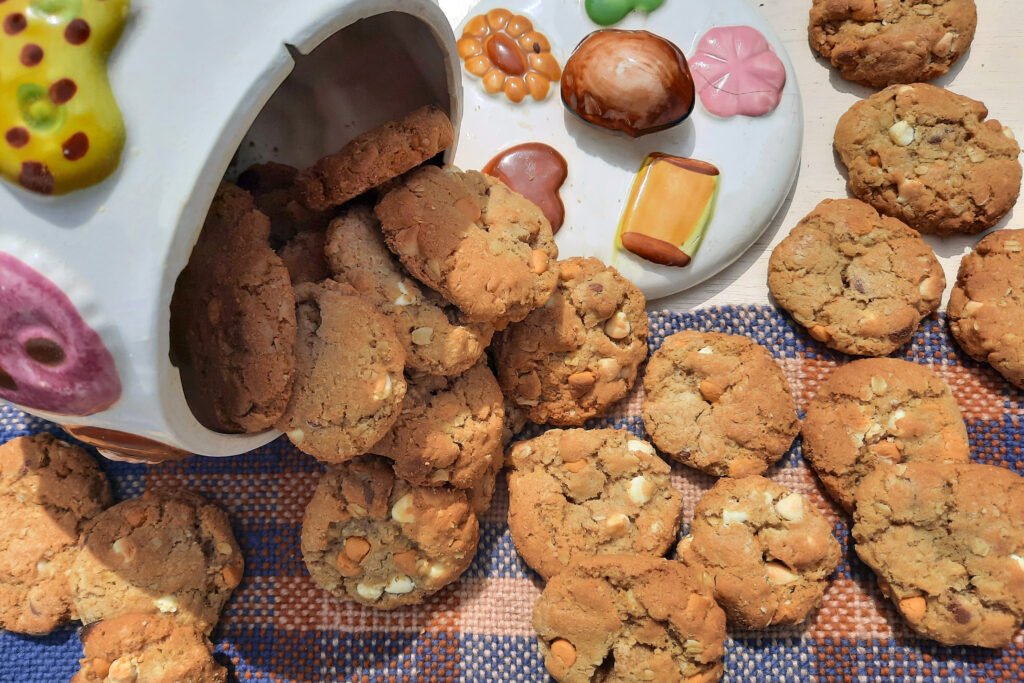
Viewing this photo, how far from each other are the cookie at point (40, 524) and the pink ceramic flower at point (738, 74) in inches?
42.2

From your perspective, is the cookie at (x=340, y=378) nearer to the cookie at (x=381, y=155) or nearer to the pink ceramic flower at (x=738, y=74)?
the cookie at (x=381, y=155)

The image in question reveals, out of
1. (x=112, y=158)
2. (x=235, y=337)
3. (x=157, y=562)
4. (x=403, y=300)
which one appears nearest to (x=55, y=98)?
(x=112, y=158)

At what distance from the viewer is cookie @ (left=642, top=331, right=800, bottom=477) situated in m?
1.00

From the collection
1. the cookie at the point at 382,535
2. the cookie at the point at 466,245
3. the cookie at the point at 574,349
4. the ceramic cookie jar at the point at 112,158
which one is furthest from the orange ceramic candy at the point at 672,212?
the ceramic cookie jar at the point at 112,158

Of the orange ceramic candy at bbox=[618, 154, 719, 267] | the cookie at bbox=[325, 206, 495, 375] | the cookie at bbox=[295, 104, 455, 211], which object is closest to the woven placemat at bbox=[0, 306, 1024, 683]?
the orange ceramic candy at bbox=[618, 154, 719, 267]

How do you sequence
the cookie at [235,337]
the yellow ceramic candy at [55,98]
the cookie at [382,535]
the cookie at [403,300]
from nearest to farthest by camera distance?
the yellow ceramic candy at [55,98] → the cookie at [235,337] → the cookie at [403,300] → the cookie at [382,535]

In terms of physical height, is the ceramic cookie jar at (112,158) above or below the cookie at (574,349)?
above

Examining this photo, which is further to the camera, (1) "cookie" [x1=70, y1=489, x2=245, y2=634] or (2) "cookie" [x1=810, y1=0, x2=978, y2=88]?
(2) "cookie" [x1=810, y1=0, x2=978, y2=88]

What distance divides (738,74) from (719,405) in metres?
0.51

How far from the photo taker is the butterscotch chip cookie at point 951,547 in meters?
0.90

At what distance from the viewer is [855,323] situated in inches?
40.4

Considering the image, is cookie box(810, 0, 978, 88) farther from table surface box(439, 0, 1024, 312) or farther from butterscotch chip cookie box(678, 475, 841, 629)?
butterscotch chip cookie box(678, 475, 841, 629)

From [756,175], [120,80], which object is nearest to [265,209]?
[120,80]

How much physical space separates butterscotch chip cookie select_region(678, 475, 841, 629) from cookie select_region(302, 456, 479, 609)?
0.32 m
